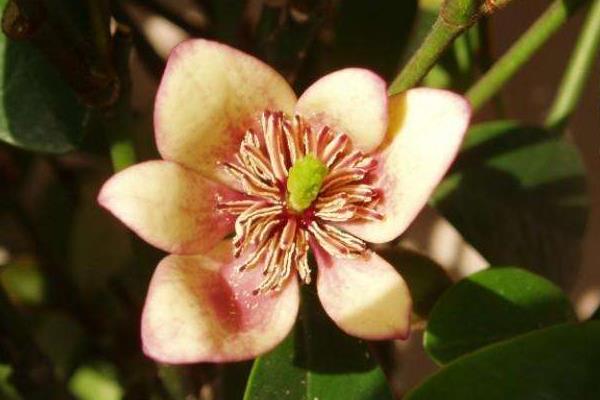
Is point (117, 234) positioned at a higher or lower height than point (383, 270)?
lower

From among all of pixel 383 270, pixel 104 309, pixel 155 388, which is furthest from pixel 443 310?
pixel 104 309

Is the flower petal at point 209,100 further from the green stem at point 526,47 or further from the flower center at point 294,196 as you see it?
the green stem at point 526,47

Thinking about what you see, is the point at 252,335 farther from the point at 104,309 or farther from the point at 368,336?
the point at 104,309

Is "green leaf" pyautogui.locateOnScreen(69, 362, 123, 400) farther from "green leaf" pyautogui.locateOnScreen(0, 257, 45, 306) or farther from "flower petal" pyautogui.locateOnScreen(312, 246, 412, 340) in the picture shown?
"flower petal" pyautogui.locateOnScreen(312, 246, 412, 340)

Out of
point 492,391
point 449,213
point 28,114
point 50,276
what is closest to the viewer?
point 492,391

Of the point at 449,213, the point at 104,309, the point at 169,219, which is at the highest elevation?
the point at 169,219

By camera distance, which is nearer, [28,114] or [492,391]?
[492,391]

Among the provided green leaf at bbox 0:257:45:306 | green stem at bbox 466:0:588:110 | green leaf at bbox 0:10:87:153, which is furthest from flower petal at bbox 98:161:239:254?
green leaf at bbox 0:257:45:306
